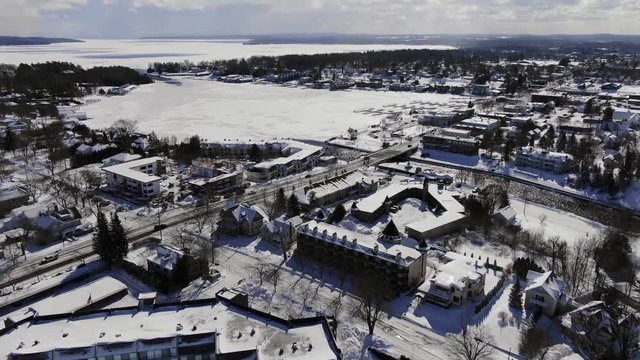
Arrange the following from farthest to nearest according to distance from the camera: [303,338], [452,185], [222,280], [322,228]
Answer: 1. [452,185]
2. [322,228]
3. [222,280]
4. [303,338]

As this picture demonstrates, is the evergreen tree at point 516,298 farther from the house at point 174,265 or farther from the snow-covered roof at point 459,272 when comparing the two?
the house at point 174,265

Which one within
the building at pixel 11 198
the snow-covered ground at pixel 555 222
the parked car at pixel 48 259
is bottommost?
the snow-covered ground at pixel 555 222

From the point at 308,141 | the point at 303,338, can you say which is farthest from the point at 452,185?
the point at 303,338

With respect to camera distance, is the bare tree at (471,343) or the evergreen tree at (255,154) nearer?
the bare tree at (471,343)

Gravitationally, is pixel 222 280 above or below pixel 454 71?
below

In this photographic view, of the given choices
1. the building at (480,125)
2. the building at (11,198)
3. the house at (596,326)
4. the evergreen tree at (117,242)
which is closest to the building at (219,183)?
the evergreen tree at (117,242)

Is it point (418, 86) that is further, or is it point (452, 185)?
point (418, 86)

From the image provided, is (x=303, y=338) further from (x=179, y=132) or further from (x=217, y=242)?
(x=179, y=132)

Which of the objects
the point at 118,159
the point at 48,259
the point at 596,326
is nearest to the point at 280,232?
the point at 48,259
